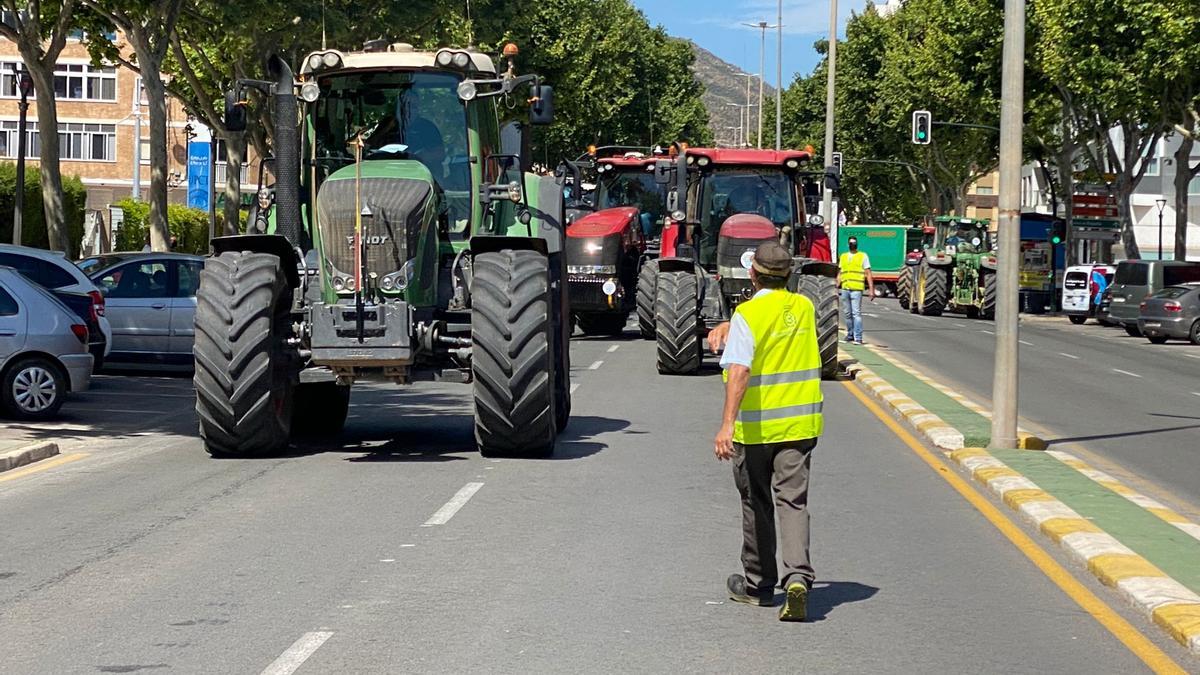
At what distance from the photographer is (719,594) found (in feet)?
29.5

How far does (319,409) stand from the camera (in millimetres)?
16531

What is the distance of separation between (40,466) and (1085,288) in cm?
4257

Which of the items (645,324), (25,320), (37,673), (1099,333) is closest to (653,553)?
(37,673)

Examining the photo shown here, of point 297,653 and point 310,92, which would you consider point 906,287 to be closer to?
point 310,92

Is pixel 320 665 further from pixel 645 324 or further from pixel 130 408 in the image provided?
pixel 645 324

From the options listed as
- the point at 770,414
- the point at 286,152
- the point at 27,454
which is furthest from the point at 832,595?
the point at 27,454

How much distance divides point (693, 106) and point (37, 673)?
90.7 meters

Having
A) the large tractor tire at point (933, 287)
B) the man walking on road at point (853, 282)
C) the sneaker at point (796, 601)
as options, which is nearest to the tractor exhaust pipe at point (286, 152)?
the sneaker at point (796, 601)

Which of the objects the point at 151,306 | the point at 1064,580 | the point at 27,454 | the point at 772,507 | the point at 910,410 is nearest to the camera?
the point at 772,507

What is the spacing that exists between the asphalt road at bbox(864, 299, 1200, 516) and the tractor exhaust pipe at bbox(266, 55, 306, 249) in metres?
7.47

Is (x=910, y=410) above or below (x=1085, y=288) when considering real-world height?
below

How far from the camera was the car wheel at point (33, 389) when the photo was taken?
18250 mm

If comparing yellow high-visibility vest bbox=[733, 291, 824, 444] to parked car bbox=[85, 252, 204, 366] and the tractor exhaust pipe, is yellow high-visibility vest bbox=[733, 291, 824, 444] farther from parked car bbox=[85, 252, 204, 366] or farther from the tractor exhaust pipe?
parked car bbox=[85, 252, 204, 366]

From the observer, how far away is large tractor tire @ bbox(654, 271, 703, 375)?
2347cm
